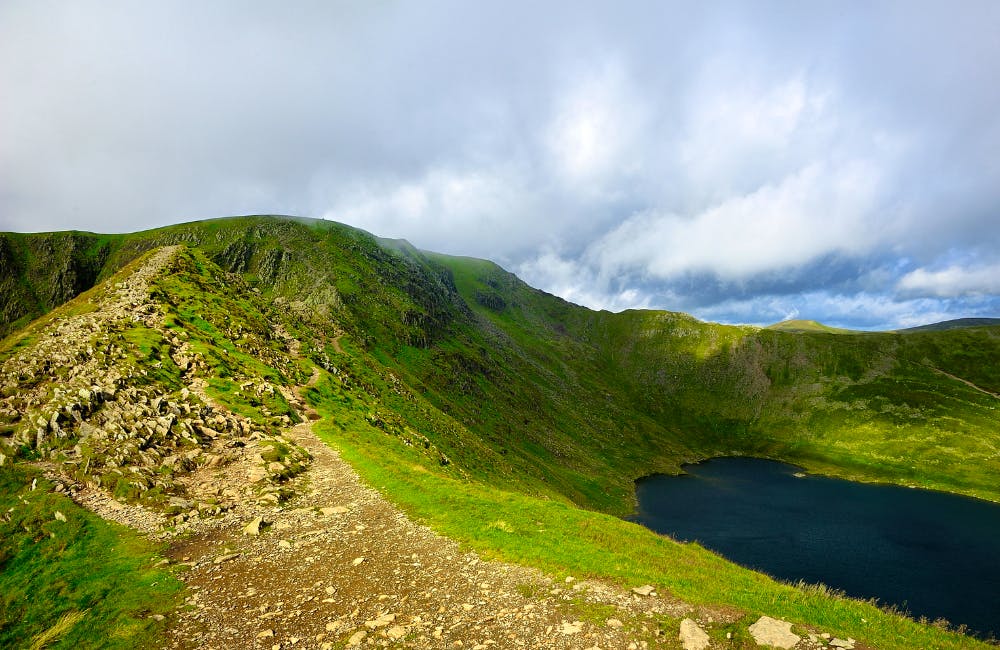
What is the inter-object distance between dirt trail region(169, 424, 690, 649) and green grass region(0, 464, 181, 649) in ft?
3.98

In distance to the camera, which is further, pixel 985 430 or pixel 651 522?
pixel 985 430

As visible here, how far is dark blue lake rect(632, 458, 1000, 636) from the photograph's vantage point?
246ft

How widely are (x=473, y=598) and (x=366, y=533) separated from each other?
8651 millimetres

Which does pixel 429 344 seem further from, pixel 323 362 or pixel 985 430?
pixel 985 430

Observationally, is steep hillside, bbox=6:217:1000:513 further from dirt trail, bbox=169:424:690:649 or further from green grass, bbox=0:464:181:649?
green grass, bbox=0:464:181:649

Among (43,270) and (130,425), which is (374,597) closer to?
(130,425)

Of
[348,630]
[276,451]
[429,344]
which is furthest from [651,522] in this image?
[348,630]

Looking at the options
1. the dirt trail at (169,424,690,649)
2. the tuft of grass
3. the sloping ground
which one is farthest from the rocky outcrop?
the tuft of grass

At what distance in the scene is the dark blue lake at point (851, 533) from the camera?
75.0m

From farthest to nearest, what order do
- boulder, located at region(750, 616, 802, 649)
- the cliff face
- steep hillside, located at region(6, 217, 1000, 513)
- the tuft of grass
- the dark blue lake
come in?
the cliff face
steep hillside, located at region(6, 217, 1000, 513)
the dark blue lake
the tuft of grass
boulder, located at region(750, 616, 802, 649)

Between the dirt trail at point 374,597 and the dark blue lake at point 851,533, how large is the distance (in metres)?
86.6

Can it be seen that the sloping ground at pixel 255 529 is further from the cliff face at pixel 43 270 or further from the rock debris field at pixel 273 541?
the cliff face at pixel 43 270

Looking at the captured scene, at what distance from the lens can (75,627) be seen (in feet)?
44.7

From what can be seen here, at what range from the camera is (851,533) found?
4040 inches
